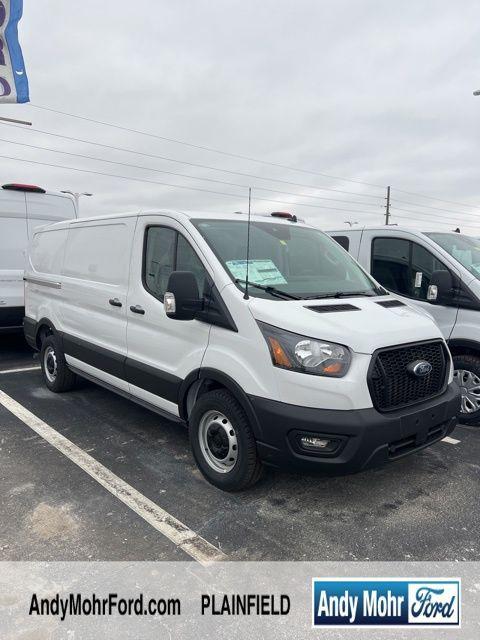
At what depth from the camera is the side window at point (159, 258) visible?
3912 millimetres

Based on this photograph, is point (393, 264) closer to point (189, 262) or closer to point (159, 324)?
point (189, 262)

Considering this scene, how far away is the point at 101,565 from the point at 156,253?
2425 millimetres

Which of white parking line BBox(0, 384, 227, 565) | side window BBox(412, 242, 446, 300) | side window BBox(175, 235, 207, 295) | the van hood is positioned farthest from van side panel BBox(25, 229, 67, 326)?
side window BBox(412, 242, 446, 300)

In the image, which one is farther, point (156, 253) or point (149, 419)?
point (149, 419)

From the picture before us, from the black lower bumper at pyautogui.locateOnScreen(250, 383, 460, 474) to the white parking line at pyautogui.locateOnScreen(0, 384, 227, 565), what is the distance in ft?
2.20

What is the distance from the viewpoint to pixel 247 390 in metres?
3.15

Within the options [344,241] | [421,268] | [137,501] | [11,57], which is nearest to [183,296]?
[137,501]

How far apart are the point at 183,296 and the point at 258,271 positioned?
2.06ft

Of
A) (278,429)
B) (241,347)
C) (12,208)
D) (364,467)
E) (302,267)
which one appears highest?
(12,208)

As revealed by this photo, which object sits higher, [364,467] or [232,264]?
[232,264]

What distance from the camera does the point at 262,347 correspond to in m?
3.07

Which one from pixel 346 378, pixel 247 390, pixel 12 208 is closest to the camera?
pixel 346 378

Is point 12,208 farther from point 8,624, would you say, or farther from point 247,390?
point 8,624

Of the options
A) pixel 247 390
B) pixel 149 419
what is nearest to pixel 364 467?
pixel 247 390
